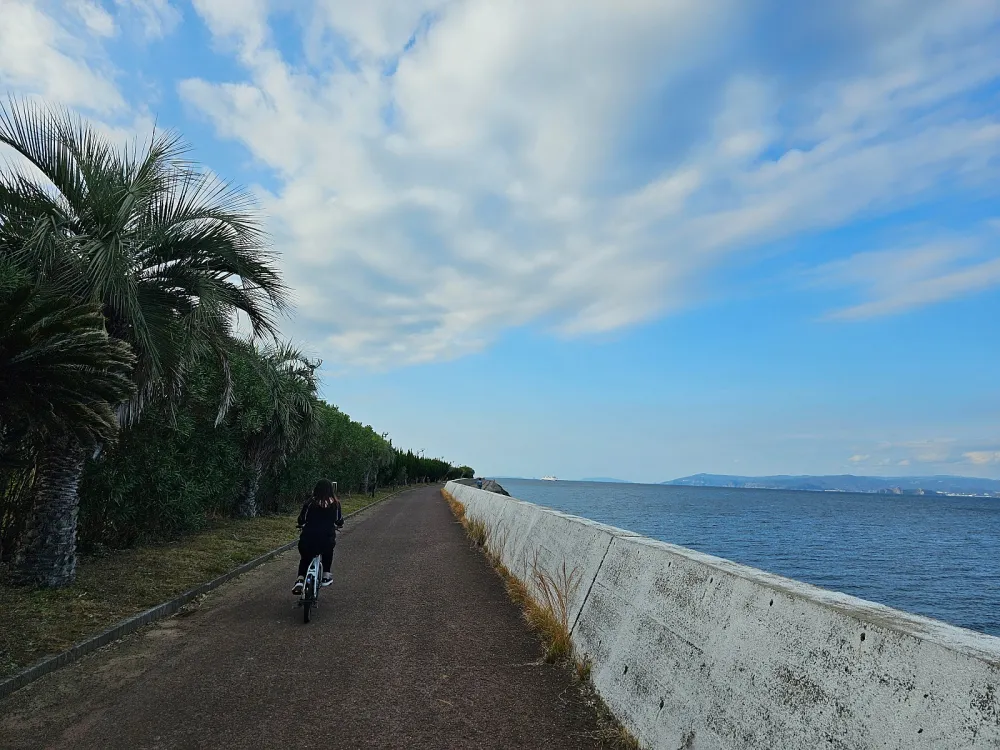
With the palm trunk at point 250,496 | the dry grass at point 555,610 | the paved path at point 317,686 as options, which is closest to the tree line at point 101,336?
the paved path at point 317,686

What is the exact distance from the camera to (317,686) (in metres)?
5.29

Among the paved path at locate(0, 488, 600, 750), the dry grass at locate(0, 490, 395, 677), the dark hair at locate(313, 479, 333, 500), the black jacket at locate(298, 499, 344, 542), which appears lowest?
the paved path at locate(0, 488, 600, 750)

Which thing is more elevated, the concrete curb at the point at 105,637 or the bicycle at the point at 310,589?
the bicycle at the point at 310,589

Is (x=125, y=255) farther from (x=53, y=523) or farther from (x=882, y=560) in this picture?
(x=882, y=560)

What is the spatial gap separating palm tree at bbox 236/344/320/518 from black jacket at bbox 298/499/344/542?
370 inches

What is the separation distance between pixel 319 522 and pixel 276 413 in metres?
12.9

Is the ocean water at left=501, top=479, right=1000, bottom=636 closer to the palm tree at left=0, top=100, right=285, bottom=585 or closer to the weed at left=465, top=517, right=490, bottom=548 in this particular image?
the weed at left=465, top=517, right=490, bottom=548

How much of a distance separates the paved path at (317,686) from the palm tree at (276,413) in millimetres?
9857

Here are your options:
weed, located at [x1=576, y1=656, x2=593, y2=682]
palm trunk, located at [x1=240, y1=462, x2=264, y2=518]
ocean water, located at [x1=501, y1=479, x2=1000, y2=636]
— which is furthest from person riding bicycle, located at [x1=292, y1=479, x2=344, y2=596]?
palm trunk, located at [x1=240, y1=462, x2=264, y2=518]

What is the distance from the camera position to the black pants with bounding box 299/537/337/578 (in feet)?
26.8

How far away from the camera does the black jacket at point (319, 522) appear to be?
8.41 meters

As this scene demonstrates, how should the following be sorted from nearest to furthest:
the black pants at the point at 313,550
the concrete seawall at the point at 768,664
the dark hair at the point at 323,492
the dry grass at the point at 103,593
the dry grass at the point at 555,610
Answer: the concrete seawall at the point at 768,664
the dry grass at the point at 555,610
the dry grass at the point at 103,593
the black pants at the point at 313,550
the dark hair at the point at 323,492

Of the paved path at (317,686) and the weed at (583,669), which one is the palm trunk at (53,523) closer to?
the paved path at (317,686)

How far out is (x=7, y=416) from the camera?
5.79m
